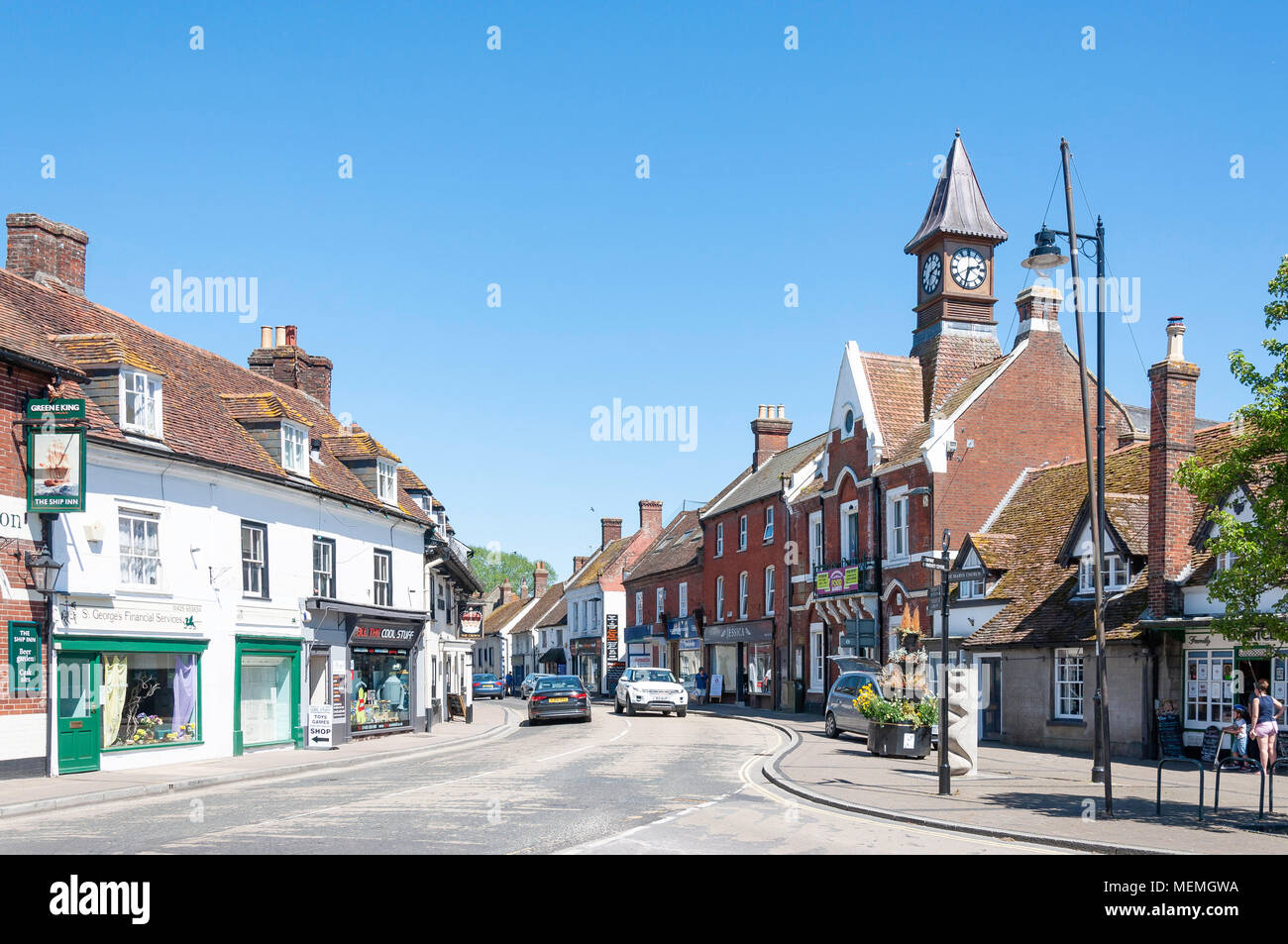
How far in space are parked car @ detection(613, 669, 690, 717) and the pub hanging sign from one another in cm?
2427

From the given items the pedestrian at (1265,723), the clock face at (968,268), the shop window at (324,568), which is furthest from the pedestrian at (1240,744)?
the clock face at (968,268)

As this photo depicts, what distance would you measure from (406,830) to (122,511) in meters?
12.2

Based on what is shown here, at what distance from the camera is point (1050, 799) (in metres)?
16.5

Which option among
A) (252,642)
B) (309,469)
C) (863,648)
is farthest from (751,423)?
(252,642)

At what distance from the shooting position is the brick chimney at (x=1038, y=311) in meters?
38.1

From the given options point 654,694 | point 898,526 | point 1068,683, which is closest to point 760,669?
point 654,694

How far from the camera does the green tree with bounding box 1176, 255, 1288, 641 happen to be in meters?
14.0

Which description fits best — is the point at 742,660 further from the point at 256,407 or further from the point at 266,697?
the point at 256,407

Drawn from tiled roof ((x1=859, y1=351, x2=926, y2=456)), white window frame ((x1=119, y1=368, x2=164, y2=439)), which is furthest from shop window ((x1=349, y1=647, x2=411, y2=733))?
tiled roof ((x1=859, y1=351, x2=926, y2=456))

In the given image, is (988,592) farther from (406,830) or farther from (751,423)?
(751,423)

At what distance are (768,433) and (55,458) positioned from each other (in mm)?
41354

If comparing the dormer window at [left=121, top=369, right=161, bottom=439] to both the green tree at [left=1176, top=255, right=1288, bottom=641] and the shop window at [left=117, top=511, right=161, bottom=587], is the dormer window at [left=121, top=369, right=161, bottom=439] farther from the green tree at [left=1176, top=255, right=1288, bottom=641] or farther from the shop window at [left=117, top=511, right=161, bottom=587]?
the green tree at [left=1176, top=255, right=1288, bottom=641]

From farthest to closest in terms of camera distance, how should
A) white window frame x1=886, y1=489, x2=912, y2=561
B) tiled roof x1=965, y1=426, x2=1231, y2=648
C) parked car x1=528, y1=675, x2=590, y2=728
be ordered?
white window frame x1=886, y1=489, x2=912, y2=561 < parked car x1=528, y1=675, x2=590, y2=728 < tiled roof x1=965, y1=426, x2=1231, y2=648

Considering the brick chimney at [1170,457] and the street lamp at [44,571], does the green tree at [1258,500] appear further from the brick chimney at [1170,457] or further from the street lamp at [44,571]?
the street lamp at [44,571]
